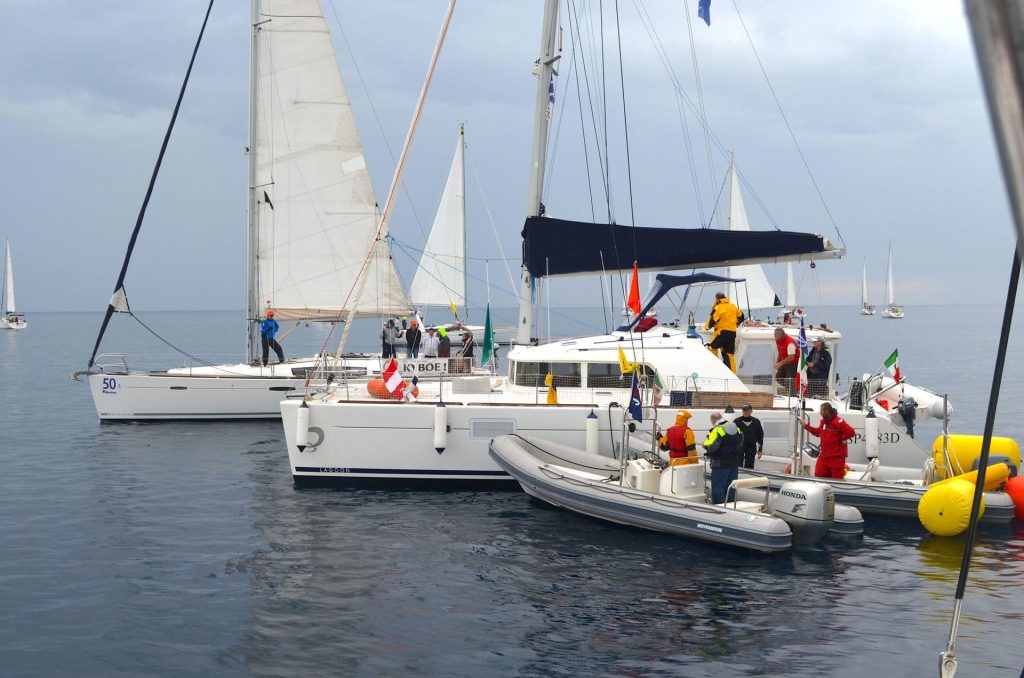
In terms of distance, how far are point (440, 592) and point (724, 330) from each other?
8.67m

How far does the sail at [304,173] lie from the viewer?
26.0 meters

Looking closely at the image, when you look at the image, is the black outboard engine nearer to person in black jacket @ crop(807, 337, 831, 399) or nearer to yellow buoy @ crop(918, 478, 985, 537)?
person in black jacket @ crop(807, 337, 831, 399)

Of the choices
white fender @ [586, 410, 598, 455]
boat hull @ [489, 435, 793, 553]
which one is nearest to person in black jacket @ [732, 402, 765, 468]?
white fender @ [586, 410, 598, 455]

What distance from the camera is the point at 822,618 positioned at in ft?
32.7

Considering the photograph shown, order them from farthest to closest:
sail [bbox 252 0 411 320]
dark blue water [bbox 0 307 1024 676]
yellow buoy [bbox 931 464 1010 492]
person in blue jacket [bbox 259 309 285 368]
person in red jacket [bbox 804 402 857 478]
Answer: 1. sail [bbox 252 0 411 320]
2. person in blue jacket [bbox 259 309 285 368]
3. person in red jacket [bbox 804 402 857 478]
4. yellow buoy [bbox 931 464 1010 492]
5. dark blue water [bbox 0 307 1024 676]

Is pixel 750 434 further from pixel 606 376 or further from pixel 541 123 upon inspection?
pixel 541 123

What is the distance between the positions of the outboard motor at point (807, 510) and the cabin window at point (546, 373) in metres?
4.99

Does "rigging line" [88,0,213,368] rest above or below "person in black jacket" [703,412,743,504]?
above

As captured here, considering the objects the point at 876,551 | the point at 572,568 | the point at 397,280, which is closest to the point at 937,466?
the point at 876,551

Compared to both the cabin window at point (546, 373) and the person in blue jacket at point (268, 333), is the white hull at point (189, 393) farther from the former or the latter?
the cabin window at point (546, 373)

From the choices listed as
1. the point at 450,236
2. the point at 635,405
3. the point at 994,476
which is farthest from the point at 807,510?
the point at 450,236

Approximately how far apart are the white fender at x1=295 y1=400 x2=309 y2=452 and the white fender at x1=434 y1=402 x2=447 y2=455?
88.1 inches

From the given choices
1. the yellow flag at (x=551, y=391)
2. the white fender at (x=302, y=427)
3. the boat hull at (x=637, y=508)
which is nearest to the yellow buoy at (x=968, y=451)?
the boat hull at (x=637, y=508)

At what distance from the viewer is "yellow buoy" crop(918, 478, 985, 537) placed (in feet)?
42.3
